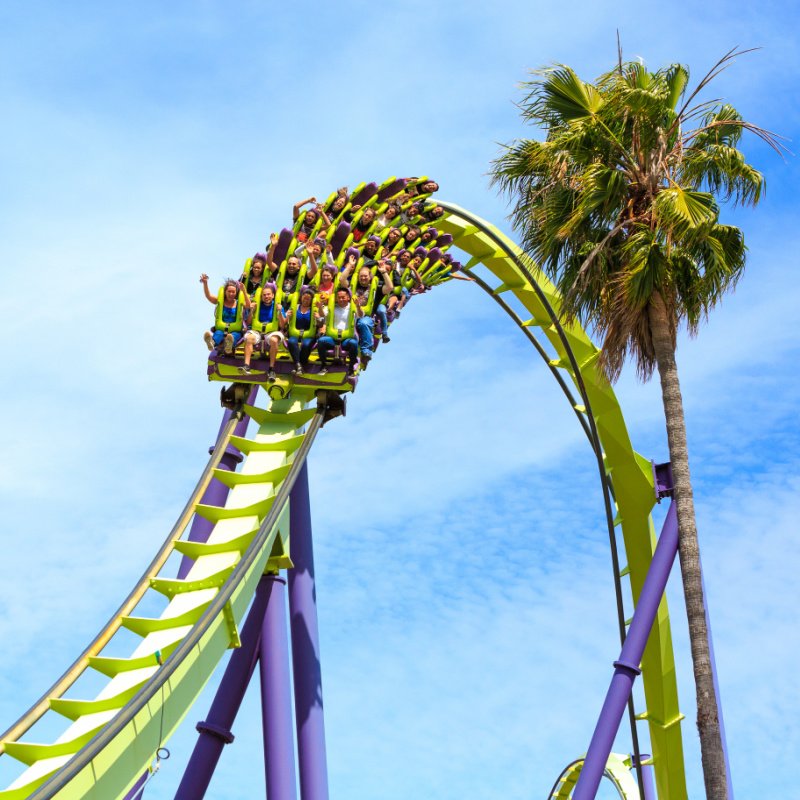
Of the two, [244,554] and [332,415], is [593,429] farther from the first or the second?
[244,554]

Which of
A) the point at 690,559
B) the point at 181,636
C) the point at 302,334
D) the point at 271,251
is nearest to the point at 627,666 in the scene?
the point at 690,559

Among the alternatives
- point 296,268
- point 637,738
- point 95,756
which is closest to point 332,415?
point 296,268

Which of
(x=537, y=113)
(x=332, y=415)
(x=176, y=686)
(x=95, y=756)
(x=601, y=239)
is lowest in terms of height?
(x=95, y=756)

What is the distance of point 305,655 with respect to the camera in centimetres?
1068

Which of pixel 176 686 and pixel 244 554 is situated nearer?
pixel 176 686

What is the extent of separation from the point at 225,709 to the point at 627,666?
3.13 metres

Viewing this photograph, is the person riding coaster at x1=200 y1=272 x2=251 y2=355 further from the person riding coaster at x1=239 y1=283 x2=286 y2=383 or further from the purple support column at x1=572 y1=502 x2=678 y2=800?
the purple support column at x1=572 y1=502 x2=678 y2=800

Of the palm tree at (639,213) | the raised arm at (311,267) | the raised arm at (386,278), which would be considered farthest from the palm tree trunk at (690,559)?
the raised arm at (311,267)

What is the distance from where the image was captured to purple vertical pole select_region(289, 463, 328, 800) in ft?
33.3

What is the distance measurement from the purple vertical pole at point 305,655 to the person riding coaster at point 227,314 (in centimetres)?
123

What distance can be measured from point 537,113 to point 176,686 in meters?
6.04

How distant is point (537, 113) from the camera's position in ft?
37.6

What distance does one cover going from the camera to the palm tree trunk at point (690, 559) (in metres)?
8.55

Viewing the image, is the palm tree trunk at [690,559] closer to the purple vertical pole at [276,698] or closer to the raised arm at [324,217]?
the purple vertical pole at [276,698]
